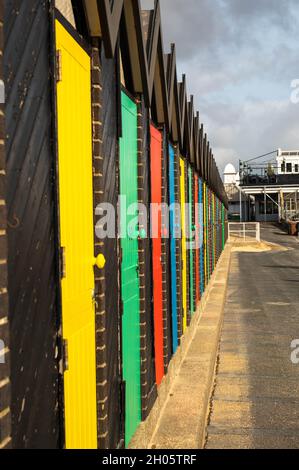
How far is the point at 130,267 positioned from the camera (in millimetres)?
4922

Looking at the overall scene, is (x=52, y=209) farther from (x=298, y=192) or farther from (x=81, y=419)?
(x=298, y=192)

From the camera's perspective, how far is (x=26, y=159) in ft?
7.70

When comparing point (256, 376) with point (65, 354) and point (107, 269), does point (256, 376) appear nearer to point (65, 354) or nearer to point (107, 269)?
point (107, 269)

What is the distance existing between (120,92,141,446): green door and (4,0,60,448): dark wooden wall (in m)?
1.89

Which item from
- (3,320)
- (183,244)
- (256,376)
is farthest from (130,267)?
(183,244)

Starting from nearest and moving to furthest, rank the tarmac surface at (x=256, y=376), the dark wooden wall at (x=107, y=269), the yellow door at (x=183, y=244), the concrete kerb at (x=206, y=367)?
the dark wooden wall at (x=107, y=269), the concrete kerb at (x=206, y=367), the tarmac surface at (x=256, y=376), the yellow door at (x=183, y=244)

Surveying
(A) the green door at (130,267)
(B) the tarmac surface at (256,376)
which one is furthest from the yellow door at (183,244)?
(A) the green door at (130,267)

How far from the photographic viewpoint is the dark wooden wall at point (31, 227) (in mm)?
2188

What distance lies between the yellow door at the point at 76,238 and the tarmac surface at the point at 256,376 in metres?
2.48

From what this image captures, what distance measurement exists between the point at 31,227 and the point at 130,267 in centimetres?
256

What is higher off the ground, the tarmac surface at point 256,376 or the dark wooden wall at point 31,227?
the dark wooden wall at point 31,227

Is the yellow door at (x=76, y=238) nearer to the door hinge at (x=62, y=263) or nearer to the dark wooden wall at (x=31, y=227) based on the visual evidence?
the door hinge at (x=62, y=263)

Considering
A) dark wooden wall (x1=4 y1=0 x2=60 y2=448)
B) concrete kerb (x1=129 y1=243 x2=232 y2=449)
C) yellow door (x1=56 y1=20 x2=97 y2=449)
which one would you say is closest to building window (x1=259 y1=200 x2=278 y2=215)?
concrete kerb (x1=129 y1=243 x2=232 y2=449)
